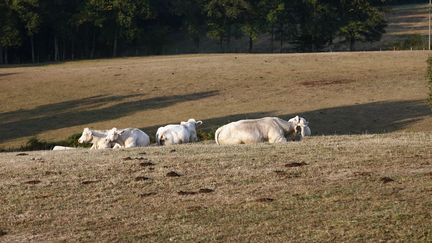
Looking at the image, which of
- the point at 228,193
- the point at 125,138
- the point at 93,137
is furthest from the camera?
the point at 93,137

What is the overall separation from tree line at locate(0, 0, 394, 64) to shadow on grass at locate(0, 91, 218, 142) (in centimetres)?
4521

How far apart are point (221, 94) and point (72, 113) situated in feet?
39.9

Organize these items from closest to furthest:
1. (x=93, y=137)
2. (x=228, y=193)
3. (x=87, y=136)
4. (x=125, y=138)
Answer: (x=228, y=193), (x=125, y=138), (x=87, y=136), (x=93, y=137)

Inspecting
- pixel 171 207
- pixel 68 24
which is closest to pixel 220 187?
pixel 171 207

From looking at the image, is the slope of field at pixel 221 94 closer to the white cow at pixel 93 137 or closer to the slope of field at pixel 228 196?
the white cow at pixel 93 137

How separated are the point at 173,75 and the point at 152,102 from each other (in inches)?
528

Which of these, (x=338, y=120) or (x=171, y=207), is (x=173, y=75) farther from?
(x=171, y=207)

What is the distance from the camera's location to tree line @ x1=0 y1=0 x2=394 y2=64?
4318 inches

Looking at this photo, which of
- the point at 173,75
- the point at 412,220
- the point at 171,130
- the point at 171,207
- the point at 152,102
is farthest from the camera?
the point at 173,75

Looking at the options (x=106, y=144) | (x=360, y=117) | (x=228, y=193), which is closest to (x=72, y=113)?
(x=360, y=117)

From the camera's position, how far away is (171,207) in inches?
623

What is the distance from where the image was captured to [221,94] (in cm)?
6406

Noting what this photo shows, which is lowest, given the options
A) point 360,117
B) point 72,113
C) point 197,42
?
point 72,113

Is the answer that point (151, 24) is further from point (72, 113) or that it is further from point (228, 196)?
Answer: point (228, 196)
